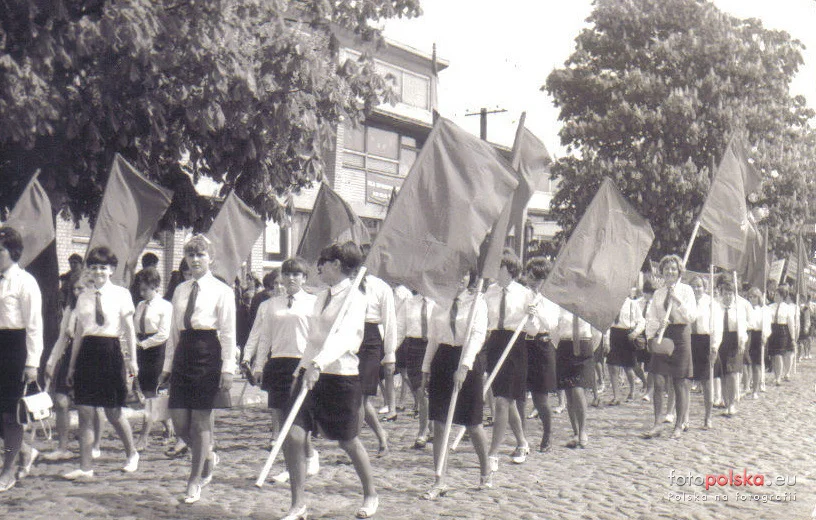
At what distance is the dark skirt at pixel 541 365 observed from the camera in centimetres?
968

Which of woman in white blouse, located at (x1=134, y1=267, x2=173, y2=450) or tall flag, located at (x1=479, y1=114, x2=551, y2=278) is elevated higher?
tall flag, located at (x1=479, y1=114, x2=551, y2=278)

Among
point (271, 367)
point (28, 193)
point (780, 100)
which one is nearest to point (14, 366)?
point (271, 367)

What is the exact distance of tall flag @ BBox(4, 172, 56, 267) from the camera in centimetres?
962

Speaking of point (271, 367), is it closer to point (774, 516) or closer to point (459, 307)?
point (459, 307)

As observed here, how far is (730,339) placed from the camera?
13242 mm

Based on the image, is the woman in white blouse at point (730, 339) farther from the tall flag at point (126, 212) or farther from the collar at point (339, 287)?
the collar at point (339, 287)

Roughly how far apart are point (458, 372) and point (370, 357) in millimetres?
1661

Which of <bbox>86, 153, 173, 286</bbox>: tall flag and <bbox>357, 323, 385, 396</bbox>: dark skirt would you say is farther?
<bbox>86, 153, 173, 286</bbox>: tall flag

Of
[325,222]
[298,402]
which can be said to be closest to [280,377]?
[298,402]

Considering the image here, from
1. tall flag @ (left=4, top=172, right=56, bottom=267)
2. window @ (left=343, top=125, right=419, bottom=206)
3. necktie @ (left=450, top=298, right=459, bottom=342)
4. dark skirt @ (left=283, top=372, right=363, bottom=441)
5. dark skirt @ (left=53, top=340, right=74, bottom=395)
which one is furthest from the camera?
window @ (left=343, top=125, right=419, bottom=206)

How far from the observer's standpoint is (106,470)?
8.12 meters

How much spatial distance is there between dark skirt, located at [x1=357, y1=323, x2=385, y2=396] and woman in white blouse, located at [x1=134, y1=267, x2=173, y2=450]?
186 cm

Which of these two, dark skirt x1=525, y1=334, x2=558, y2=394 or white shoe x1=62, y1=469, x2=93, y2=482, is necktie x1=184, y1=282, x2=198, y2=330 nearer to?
white shoe x1=62, y1=469, x2=93, y2=482

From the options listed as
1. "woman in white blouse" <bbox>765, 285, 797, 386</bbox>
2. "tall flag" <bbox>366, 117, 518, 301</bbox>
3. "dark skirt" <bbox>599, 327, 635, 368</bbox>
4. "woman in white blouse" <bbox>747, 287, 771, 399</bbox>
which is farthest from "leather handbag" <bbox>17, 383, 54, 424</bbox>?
"woman in white blouse" <bbox>765, 285, 797, 386</bbox>
